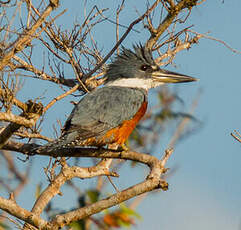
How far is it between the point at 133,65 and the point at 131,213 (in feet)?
6.19

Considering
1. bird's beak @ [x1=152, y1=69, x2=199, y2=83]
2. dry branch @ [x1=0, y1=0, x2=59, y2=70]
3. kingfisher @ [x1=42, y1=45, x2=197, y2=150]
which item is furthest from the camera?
bird's beak @ [x1=152, y1=69, x2=199, y2=83]

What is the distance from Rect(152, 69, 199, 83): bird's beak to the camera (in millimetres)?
5915

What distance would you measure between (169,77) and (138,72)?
0.40m

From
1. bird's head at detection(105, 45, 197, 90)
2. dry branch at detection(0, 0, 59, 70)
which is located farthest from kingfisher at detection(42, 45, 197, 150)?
dry branch at detection(0, 0, 59, 70)

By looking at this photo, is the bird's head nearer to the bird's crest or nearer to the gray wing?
the bird's crest

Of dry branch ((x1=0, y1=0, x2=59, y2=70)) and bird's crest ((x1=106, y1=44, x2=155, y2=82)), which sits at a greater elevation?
bird's crest ((x1=106, y1=44, x2=155, y2=82))

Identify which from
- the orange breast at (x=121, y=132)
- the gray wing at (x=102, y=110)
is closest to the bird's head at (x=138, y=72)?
the gray wing at (x=102, y=110)

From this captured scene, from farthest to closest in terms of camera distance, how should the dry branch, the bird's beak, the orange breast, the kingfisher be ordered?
the bird's beak, the orange breast, the kingfisher, the dry branch

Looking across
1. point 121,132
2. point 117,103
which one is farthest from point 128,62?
point 121,132

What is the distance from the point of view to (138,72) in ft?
19.6

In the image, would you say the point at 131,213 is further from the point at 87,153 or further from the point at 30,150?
the point at 30,150

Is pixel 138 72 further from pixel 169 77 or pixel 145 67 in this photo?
pixel 169 77

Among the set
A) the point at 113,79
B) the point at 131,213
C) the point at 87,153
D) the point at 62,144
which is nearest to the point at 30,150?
the point at 62,144

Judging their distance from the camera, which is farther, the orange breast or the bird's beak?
the bird's beak
